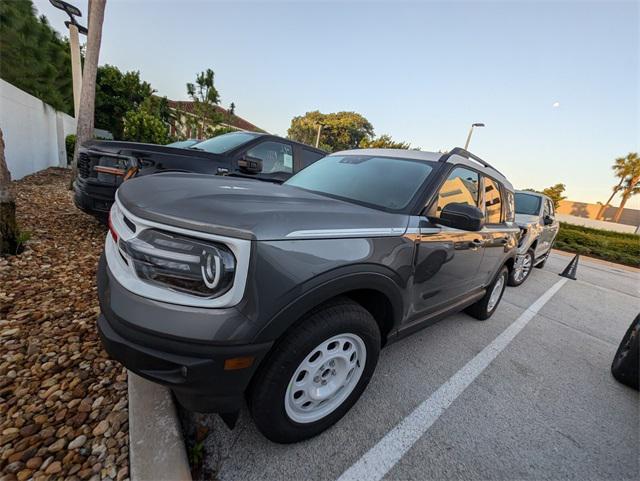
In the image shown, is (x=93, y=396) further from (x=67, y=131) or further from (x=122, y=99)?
(x=122, y=99)

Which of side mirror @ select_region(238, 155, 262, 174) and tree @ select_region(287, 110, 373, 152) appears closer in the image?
side mirror @ select_region(238, 155, 262, 174)

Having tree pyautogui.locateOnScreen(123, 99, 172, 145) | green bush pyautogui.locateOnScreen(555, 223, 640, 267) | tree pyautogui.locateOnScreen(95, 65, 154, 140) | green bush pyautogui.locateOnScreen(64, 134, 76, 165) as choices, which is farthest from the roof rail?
tree pyautogui.locateOnScreen(95, 65, 154, 140)

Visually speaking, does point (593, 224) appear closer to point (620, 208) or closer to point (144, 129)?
point (620, 208)

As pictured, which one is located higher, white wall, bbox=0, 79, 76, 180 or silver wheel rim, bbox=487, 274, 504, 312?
white wall, bbox=0, 79, 76, 180

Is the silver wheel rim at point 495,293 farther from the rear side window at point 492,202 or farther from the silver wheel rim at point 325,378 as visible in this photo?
the silver wheel rim at point 325,378

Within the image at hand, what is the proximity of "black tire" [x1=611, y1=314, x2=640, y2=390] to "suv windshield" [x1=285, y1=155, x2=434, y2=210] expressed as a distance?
101 inches

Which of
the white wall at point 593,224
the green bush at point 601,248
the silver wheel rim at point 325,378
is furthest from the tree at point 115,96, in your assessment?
the white wall at point 593,224

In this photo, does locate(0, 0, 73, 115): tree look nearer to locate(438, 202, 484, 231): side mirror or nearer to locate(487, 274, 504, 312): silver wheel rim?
locate(438, 202, 484, 231): side mirror

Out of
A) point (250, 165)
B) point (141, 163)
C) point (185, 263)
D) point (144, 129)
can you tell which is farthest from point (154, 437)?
point (144, 129)

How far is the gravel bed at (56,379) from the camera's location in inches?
54.7

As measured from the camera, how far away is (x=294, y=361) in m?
1.40

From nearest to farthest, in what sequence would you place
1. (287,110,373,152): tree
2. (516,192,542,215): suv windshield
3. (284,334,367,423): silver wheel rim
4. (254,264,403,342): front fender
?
(254,264,403,342): front fender < (284,334,367,423): silver wheel rim < (516,192,542,215): suv windshield < (287,110,373,152): tree

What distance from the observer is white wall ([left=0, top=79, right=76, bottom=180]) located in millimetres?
6820

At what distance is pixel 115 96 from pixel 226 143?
24.4 metres
